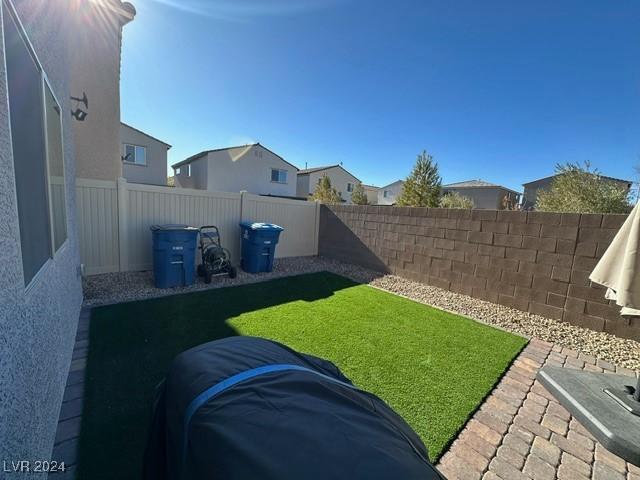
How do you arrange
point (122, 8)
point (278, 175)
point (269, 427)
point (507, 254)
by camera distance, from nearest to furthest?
point (269, 427) → point (507, 254) → point (122, 8) → point (278, 175)

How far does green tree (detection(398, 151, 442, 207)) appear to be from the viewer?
1444cm

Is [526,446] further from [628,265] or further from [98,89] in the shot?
[98,89]

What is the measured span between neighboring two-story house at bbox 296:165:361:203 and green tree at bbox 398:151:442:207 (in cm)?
1345

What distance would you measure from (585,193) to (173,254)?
971 centimetres

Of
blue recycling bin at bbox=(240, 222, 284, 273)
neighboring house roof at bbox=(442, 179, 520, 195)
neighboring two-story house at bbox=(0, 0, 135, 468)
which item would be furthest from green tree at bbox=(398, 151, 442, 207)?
neighboring two-story house at bbox=(0, 0, 135, 468)

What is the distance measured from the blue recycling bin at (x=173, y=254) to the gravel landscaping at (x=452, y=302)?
0.63ft

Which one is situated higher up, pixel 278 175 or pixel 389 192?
pixel 389 192

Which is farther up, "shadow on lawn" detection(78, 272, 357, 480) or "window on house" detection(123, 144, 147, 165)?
"window on house" detection(123, 144, 147, 165)

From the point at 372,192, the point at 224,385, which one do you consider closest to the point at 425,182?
the point at 224,385

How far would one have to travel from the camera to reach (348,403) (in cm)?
99

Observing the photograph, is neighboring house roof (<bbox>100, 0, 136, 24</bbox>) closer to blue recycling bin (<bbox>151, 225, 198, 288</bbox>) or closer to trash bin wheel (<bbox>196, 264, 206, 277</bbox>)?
blue recycling bin (<bbox>151, 225, 198, 288</bbox>)

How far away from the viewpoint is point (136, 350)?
298 centimetres

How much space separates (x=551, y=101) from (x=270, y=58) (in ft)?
31.0

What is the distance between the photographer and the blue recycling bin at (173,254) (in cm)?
499
